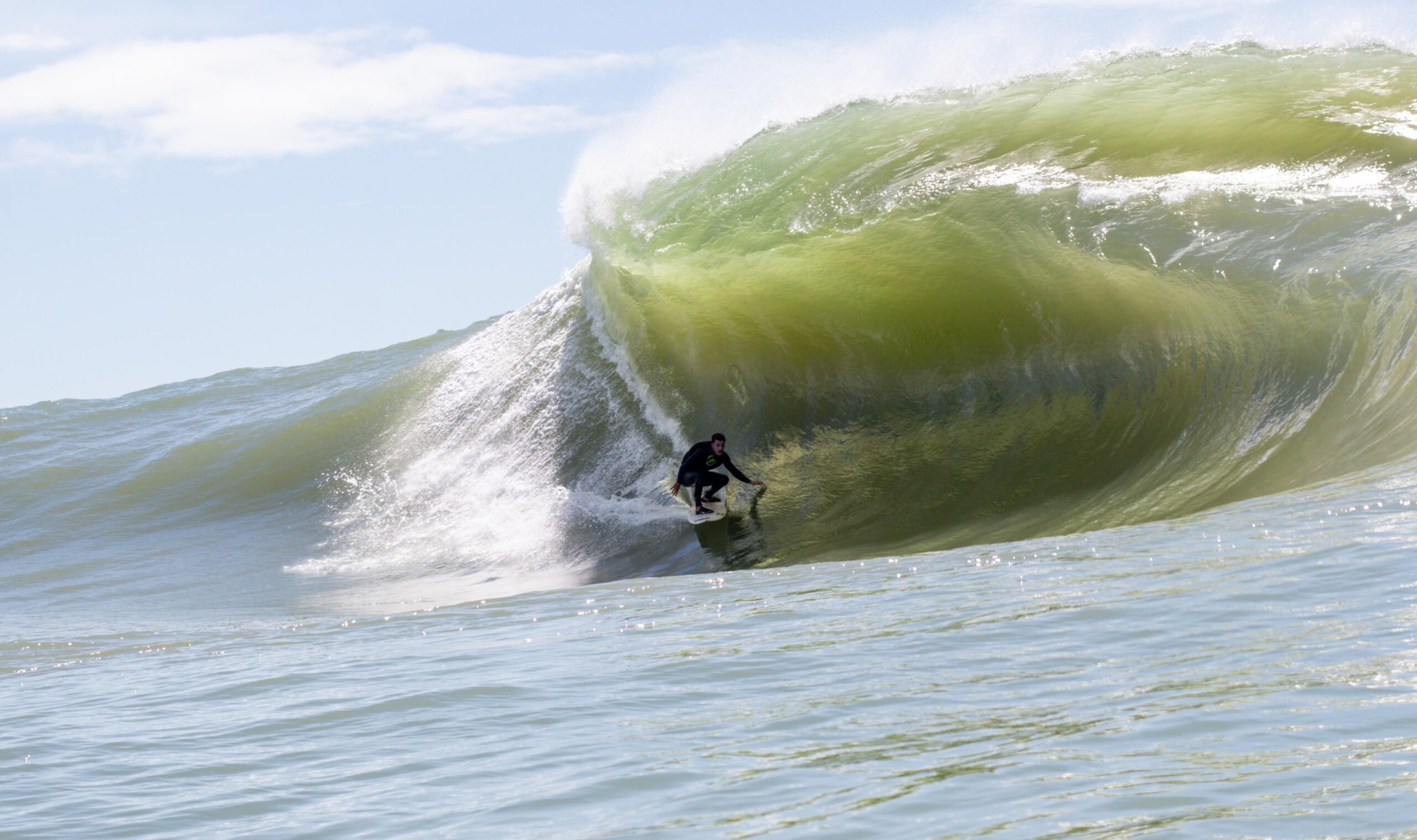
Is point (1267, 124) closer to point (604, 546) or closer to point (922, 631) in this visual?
point (604, 546)

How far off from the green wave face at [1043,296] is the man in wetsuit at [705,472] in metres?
0.43

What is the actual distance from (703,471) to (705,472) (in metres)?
0.03

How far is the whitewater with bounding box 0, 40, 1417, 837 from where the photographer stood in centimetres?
394

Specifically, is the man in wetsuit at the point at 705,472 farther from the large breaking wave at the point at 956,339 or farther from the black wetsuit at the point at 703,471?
the large breaking wave at the point at 956,339

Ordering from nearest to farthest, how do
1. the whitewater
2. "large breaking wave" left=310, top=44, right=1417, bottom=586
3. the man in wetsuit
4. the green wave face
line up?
the whitewater → the green wave face → "large breaking wave" left=310, top=44, right=1417, bottom=586 → the man in wetsuit

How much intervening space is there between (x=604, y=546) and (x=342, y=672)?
179 inches

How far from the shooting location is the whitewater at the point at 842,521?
12.9ft

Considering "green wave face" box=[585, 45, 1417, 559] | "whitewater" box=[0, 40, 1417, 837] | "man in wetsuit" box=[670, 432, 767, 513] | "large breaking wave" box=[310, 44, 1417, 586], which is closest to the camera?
"whitewater" box=[0, 40, 1417, 837]

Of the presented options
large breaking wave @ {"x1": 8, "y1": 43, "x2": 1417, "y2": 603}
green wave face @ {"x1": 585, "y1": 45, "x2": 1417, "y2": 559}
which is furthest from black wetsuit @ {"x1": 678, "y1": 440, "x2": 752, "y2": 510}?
green wave face @ {"x1": 585, "y1": 45, "x2": 1417, "y2": 559}

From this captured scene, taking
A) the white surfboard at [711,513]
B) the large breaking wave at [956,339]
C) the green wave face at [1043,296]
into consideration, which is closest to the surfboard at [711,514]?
the white surfboard at [711,513]

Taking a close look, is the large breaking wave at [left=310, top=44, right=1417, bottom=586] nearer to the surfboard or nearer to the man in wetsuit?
the surfboard

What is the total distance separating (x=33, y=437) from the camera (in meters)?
19.7

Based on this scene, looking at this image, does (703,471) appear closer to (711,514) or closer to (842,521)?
(711,514)

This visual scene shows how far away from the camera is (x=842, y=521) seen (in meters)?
10.1
